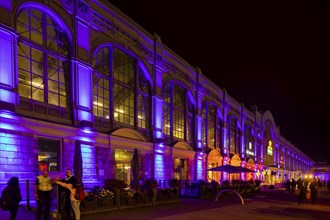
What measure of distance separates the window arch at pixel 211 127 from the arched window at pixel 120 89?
494 inches

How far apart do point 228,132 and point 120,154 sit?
25579mm

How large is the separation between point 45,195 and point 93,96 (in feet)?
40.3

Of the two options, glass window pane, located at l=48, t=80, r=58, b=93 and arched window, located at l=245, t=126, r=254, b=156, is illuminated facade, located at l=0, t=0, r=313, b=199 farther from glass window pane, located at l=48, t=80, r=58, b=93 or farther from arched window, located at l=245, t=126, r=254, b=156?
arched window, located at l=245, t=126, r=254, b=156

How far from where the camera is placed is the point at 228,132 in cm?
4803

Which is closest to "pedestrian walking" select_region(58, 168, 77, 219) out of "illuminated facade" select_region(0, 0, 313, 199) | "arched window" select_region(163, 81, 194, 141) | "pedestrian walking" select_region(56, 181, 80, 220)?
"pedestrian walking" select_region(56, 181, 80, 220)

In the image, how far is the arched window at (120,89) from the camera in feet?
78.4

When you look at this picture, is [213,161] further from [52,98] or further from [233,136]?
[52,98]

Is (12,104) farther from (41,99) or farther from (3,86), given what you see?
(41,99)

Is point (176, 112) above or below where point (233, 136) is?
above

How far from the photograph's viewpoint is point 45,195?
1143cm

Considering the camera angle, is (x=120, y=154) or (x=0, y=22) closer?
(x=0, y=22)

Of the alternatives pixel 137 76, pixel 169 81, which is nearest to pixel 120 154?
pixel 137 76

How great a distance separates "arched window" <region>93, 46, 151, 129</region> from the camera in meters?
23.9

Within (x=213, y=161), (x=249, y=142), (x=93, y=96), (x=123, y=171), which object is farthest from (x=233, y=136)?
(x=93, y=96)
